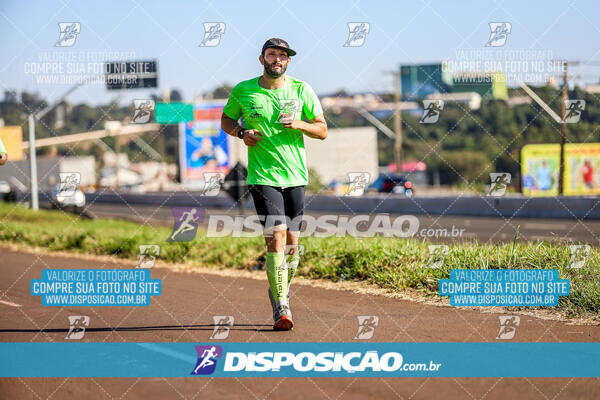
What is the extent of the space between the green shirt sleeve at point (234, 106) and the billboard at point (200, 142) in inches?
2163

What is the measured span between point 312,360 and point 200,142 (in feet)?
208

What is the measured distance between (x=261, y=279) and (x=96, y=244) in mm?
5220

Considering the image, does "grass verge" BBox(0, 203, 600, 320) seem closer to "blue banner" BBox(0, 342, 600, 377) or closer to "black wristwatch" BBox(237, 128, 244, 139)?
"blue banner" BBox(0, 342, 600, 377)

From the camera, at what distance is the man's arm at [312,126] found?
627 centimetres

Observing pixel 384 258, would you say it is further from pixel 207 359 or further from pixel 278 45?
pixel 207 359

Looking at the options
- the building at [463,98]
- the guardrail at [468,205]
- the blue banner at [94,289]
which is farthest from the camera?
the building at [463,98]

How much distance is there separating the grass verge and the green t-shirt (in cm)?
237

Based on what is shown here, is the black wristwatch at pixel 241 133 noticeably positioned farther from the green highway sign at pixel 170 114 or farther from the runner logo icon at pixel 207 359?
the green highway sign at pixel 170 114

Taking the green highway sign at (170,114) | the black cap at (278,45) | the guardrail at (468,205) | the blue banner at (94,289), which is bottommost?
the guardrail at (468,205)

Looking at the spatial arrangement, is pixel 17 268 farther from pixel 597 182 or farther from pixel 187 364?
pixel 597 182

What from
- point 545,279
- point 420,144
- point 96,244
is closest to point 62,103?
point 96,244

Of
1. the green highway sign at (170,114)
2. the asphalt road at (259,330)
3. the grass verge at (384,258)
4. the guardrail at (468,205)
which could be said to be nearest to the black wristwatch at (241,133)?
the asphalt road at (259,330)

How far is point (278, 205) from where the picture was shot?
6.36 metres

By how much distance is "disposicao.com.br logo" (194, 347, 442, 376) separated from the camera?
5.22 m
